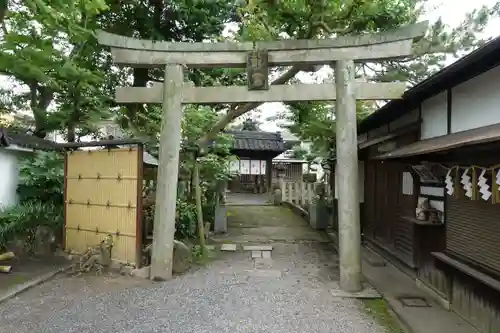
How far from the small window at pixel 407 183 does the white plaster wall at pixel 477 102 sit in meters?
1.86

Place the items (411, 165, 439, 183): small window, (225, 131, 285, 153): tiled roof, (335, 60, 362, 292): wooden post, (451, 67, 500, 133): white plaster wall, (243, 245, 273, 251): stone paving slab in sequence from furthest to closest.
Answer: (225, 131, 285, 153): tiled roof < (243, 245, 273, 251): stone paving slab < (335, 60, 362, 292): wooden post < (411, 165, 439, 183): small window < (451, 67, 500, 133): white plaster wall

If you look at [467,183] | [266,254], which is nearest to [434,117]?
[467,183]

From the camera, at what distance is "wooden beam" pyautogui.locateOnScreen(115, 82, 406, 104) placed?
21.7ft

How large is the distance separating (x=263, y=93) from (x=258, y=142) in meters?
15.0

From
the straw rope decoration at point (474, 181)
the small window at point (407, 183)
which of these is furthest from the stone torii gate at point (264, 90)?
the straw rope decoration at point (474, 181)

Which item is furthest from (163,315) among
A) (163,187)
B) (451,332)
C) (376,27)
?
(376,27)

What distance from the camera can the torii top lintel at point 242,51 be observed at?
6531 mm

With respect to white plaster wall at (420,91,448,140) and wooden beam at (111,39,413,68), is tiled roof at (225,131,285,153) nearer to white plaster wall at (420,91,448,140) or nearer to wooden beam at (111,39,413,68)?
wooden beam at (111,39,413,68)

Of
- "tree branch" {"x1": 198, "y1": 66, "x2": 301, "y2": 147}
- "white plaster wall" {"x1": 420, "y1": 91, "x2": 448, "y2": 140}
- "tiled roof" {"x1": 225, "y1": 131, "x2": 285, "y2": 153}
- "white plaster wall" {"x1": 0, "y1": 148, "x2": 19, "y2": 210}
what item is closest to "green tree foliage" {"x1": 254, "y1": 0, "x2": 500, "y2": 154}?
"tree branch" {"x1": 198, "y1": 66, "x2": 301, "y2": 147}

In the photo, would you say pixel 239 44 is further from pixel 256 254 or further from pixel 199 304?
pixel 256 254

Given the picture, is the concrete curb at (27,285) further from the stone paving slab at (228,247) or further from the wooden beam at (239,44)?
the wooden beam at (239,44)

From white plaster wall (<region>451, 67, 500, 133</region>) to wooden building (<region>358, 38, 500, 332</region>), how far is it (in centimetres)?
1

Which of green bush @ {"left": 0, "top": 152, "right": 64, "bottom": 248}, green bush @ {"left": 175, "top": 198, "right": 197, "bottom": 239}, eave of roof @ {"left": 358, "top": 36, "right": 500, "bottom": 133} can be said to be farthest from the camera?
green bush @ {"left": 175, "top": 198, "right": 197, "bottom": 239}

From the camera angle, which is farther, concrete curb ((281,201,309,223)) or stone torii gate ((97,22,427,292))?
concrete curb ((281,201,309,223))
